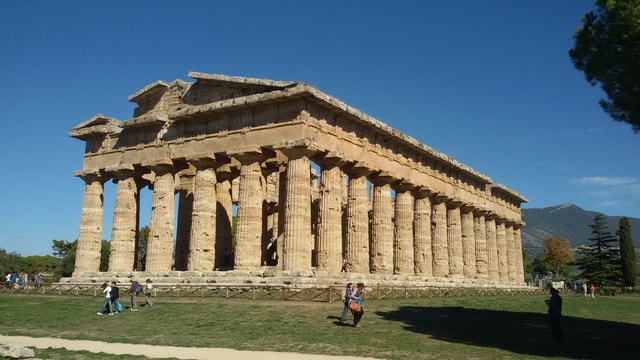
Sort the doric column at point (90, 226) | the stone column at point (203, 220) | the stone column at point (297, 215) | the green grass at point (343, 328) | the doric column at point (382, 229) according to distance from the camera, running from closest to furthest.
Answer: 1. the green grass at point (343, 328)
2. the stone column at point (297, 215)
3. the stone column at point (203, 220)
4. the doric column at point (382, 229)
5. the doric column at point (90, 226)

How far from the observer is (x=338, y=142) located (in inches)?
1339

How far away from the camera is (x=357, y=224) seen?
3528 centimetres

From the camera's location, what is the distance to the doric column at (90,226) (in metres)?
39.2

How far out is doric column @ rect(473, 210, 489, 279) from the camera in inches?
2084

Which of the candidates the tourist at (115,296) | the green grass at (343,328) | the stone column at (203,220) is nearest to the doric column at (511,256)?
the green grass at (343,328)

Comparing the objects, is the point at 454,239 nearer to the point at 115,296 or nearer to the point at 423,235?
the point at 423,235

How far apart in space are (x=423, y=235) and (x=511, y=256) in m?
23.0

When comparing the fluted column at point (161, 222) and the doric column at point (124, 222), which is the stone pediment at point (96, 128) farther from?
the fluted column at point (161, 222)

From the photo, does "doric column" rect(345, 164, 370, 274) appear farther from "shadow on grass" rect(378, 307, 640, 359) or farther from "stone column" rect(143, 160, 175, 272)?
"stone column" rect(143, 160, 175, 272)

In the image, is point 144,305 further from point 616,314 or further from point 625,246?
point 625,246

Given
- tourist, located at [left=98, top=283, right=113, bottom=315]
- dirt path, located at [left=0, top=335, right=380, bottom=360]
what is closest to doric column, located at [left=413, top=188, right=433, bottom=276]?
tourist, located at [left=98, top=283, right=113, bottom=315]

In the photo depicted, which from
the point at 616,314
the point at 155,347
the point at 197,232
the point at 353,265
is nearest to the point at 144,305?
the point at 197,232

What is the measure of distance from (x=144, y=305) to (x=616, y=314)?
2269cm

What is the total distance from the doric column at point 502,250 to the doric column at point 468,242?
296 inches
